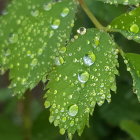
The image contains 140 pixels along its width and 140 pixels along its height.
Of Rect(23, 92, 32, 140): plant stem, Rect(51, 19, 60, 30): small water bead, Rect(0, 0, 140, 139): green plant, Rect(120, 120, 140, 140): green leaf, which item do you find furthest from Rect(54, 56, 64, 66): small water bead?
Rect(23, 92, 32, 140): plant stem

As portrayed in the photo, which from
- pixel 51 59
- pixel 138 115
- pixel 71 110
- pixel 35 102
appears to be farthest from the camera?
pixel 35 102

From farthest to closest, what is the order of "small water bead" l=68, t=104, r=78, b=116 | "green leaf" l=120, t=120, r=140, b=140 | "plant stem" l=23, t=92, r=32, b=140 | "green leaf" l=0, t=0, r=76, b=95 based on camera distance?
"plant stem" l=23, t=92, r=32, b=140 < "green leaf" l=120, t=120, r=140, b=140 < "green leaf" l=0, t=0, r=76, b=95 < "small water bead" l=68, t=104, r=78, b=116

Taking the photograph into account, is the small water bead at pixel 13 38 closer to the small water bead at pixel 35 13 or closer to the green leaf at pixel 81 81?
the small water bead at pixel 35 13

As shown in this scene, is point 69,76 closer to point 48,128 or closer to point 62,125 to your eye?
point 62,125

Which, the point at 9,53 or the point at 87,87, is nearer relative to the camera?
the point at 87,87

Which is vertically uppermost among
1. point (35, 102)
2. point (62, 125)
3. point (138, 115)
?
point (62, 125)

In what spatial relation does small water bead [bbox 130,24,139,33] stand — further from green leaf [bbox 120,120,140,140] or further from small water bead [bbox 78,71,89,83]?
green leaf [bbox 120,120,140,140]

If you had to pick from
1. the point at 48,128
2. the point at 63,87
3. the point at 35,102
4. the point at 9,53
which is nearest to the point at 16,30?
the point at 9,53
